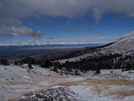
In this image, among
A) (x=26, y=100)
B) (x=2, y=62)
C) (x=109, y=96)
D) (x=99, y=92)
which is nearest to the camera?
(x=26, y=100)

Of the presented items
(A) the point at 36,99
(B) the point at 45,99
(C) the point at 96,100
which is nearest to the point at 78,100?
(C) the point at 96,100

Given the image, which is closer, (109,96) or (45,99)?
(45,99)

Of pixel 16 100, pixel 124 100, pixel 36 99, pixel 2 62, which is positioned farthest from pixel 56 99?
pixel 2 62

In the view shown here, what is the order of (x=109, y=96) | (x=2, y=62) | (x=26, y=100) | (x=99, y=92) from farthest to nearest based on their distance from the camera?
(x=2, y=62), (x=99, y=92), (x=109, y=96), (x=26, y=100)

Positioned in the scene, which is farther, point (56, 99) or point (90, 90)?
point (90, 90)

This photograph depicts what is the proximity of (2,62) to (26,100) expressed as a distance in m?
46.1

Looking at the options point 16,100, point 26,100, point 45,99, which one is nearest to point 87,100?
point 45,99

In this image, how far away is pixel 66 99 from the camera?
15.8m

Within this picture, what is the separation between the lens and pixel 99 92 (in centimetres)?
1927

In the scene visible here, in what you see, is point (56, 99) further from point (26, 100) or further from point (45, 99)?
point (26, 100)

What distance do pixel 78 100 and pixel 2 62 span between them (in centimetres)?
5135

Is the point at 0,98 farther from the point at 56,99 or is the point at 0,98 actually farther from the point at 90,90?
the point at 90,90

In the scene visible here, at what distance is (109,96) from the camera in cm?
1705

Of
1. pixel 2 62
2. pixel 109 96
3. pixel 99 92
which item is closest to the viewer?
pixel 109 96
